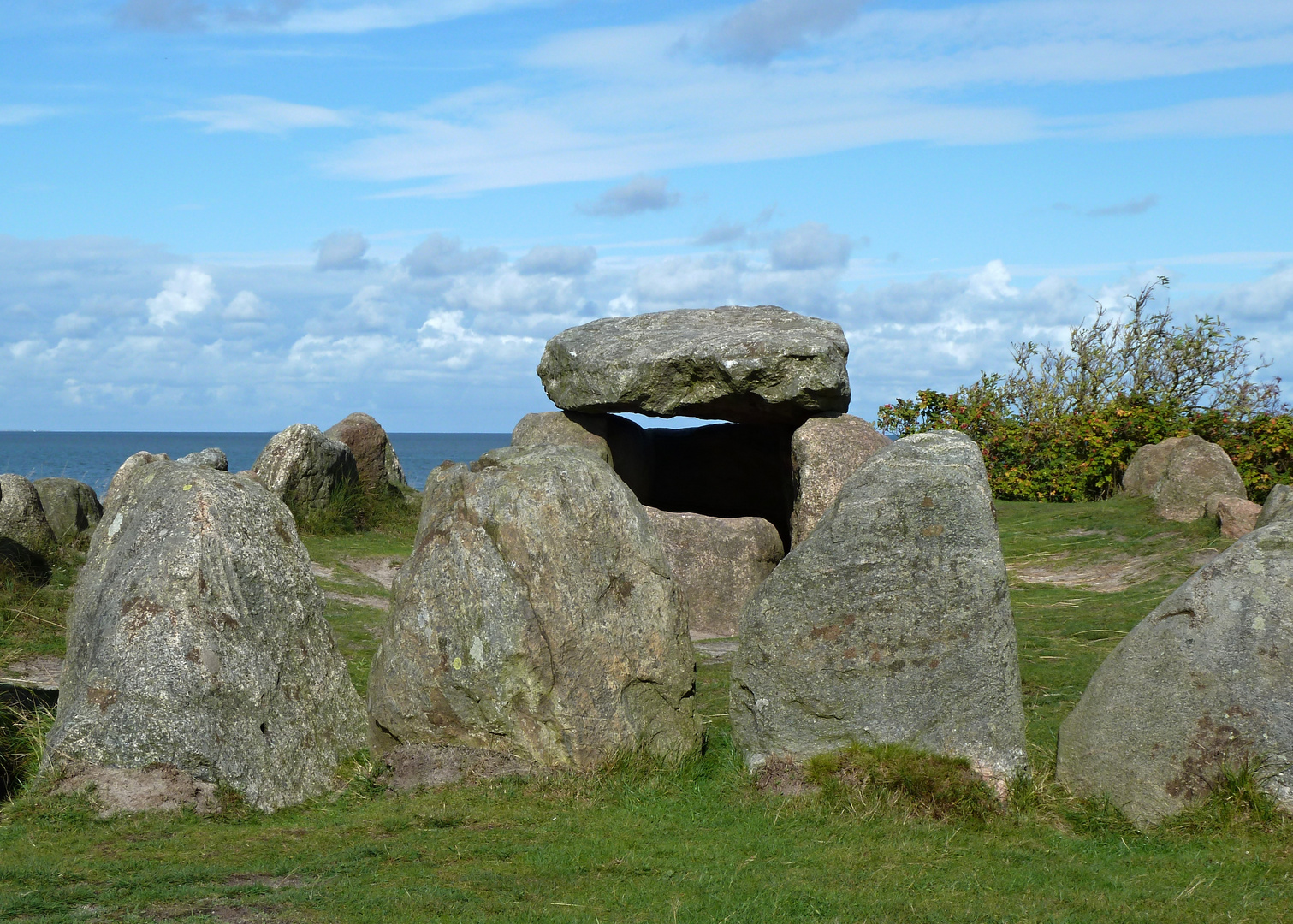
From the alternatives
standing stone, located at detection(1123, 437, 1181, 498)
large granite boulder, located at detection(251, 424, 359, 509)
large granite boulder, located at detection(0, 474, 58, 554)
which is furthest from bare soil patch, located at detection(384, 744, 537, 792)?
standing stone, located at detection(1123, 437, 1181, 498)

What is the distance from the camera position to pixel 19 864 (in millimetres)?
6383

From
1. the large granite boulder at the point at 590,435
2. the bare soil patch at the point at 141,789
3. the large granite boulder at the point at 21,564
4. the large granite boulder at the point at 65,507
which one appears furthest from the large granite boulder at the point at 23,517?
the bare soil patch at the point at 141,789

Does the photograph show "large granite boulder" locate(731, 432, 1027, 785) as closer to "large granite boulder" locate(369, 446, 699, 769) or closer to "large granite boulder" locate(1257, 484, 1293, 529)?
"large granite boulder" locate(369, 446, 699, 769)

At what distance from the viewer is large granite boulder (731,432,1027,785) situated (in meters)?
7.20

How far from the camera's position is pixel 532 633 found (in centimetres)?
752

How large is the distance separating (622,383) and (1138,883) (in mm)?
8775

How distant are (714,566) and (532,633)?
645 cm

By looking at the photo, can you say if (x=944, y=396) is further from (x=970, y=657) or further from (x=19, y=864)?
(x=19, y=864)

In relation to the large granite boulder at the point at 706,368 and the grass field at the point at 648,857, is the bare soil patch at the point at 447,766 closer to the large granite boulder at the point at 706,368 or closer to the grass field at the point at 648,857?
the grass field at the point at 648,857

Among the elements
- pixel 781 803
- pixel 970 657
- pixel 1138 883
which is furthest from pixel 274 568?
pixel 1138 883

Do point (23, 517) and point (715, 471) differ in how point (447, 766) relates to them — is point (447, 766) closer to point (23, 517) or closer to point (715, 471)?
point (715, 471)

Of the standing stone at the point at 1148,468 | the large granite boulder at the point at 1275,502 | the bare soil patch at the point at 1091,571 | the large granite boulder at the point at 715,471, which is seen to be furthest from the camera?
the standing stone at the point at 1148,468

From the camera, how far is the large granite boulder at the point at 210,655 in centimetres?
718

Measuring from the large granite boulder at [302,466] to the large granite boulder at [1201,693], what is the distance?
1395 centimetres
